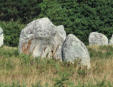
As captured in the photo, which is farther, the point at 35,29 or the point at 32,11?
the point at 32,11

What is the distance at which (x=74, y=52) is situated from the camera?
45.5 feet

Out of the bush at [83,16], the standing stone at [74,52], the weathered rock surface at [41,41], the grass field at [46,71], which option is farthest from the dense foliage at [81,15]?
the grass field at [46,71]

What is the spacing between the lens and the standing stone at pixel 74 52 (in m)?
13.6

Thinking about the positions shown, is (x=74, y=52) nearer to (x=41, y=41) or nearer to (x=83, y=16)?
(x=41, y=41)

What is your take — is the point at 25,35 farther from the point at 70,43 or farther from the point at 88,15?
the point at 88,15

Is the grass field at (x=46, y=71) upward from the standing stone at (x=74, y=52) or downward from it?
downward

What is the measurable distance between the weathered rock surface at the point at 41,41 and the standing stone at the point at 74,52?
4.53ft

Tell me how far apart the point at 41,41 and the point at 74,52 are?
263cm

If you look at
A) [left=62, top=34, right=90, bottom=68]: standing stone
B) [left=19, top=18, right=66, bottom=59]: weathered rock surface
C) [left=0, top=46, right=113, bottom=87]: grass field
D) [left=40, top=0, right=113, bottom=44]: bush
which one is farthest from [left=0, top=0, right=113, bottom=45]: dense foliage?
[left=0, top=46, right=113, bottom=87]: grass field

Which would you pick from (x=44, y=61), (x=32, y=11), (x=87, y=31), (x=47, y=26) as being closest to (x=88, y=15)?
(x=87, y=31)

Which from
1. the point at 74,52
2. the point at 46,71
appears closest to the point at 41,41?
the point at 74,52

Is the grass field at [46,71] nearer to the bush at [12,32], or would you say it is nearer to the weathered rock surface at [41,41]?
the weathered rock surface at [41,41]

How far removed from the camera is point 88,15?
124 feet

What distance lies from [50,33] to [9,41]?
1742 cm
